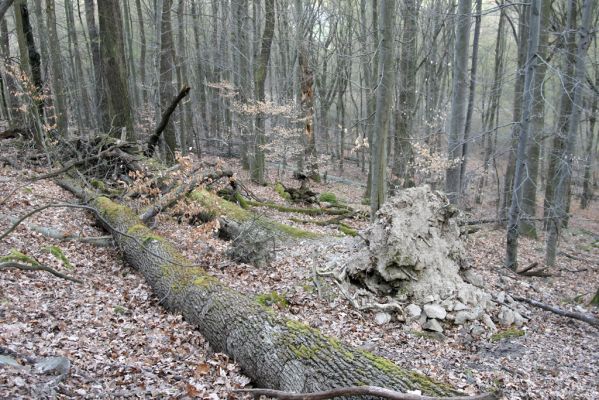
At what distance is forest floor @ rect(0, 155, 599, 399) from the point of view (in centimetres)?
431

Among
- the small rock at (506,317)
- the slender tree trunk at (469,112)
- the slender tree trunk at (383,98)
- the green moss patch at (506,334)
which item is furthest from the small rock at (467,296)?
the slender tree trunk at (469,112)

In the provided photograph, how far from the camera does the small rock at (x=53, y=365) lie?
3.87 metres

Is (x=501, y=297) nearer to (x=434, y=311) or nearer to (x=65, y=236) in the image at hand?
(x=434, y=311)

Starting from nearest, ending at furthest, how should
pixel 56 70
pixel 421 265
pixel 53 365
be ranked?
pixel 53 365 < pixel 421 265 < pixel 56 70

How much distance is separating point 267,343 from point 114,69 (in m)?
10.6

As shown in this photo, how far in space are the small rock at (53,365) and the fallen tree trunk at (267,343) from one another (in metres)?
1.78

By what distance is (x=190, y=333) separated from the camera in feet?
18.5

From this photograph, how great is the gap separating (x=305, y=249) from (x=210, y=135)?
77.4ft

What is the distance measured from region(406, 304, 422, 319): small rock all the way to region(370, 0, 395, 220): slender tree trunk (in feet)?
12.9

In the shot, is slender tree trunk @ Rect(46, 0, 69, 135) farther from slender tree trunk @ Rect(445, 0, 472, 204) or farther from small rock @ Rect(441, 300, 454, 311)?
small rock @ Rect(441, 300, 454, 311)

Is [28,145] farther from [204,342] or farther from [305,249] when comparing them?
[204,342]

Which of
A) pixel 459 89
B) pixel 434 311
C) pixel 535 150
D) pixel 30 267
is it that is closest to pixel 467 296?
pixel 434 311

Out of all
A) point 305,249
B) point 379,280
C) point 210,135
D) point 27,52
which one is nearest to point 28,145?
point 27,52

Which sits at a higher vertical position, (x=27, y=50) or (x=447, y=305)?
(x=27, y=50)
